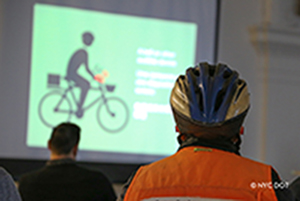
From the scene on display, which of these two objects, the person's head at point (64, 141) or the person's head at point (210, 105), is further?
the person's head at point (64, 141)

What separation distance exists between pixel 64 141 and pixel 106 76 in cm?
181

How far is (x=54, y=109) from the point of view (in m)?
4.14

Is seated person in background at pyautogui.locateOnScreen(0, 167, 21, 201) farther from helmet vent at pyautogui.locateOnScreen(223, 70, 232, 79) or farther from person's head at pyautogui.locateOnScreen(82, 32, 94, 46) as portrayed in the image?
person's head at pyautogui.locateOnScreen(82, 32, 94, 46)

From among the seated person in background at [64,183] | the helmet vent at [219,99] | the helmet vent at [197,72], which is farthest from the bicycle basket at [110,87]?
the helmet vent at [219,99]

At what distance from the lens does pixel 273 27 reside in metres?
4.79

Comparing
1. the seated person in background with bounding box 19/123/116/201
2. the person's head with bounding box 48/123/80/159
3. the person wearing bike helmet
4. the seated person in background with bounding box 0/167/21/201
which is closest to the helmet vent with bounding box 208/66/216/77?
the person wearing bike helmet

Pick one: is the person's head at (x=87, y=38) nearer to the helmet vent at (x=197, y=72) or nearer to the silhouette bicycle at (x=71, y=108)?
the silhouette bicycle at (x=71, y=108)

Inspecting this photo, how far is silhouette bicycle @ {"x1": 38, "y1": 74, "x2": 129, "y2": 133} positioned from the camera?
13.5 feet

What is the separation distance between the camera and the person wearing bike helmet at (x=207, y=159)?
0.79m

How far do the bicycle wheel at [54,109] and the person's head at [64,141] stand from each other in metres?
1.58

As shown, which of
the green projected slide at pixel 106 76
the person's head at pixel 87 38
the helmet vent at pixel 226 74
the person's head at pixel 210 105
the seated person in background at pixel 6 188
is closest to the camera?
the person's head at pixel 210 105

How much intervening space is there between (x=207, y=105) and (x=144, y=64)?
3451 mm

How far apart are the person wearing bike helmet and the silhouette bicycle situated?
328cm

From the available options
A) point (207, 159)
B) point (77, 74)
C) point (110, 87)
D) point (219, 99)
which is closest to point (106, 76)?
point (110, 87)
